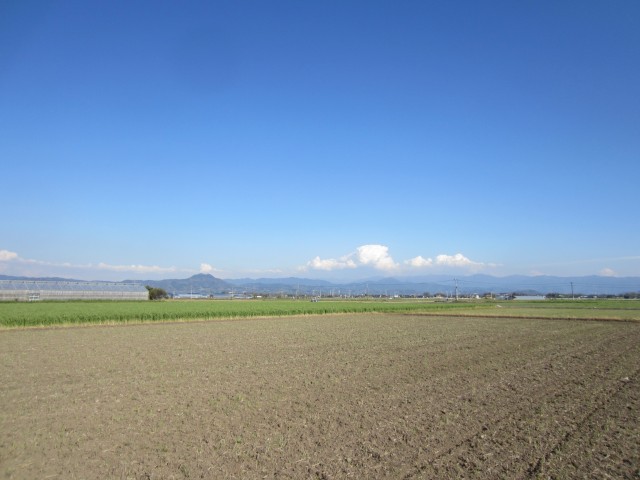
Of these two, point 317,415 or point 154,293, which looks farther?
point 154,293

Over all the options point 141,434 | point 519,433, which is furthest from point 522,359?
point 141,434

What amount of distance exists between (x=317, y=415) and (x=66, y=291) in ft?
264

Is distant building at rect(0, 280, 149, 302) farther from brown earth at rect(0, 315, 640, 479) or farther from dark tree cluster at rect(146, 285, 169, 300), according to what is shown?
brown earth at rect(0, 315, 640, 479)

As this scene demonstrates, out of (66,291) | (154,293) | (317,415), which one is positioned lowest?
(317,415)

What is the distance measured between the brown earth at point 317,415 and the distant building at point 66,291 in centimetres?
6234

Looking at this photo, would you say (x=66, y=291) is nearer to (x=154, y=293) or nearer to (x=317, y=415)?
(x=154, y=293)

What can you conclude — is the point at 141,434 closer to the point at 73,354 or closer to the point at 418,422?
the point at 418,422

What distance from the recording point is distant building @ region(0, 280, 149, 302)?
230 ft

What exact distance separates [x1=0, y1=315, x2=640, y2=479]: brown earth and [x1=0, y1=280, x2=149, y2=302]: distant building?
6234cm

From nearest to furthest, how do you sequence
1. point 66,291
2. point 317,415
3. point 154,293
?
point 317,415
point 66,291
point 154,293

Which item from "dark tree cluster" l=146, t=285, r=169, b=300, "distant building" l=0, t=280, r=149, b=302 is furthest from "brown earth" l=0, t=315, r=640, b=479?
"dark tree cluster" l=146, t=285, r=169, b=300

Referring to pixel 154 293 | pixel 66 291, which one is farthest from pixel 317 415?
pixel 154 293

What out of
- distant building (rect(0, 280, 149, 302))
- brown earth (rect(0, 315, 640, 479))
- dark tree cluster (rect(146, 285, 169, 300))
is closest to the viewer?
brown earth (rect(0, 315, 640, 479))

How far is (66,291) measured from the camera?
251 feet
